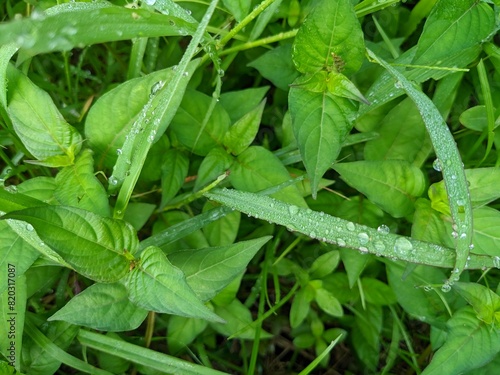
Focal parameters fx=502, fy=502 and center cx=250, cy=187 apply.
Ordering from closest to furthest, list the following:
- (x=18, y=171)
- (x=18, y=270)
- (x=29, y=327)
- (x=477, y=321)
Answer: (x=18, y=270) < (x=477, y=321) < (x=29, y=327) < (x=18, y=171)

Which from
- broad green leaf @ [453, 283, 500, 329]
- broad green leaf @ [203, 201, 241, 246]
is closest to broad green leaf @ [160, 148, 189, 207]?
broad green leaf @ [203, 201, 241, 246]

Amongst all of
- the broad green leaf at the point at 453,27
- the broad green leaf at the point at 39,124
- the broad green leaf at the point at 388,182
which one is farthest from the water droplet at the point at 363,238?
the broad green leaf at the point at 39,124

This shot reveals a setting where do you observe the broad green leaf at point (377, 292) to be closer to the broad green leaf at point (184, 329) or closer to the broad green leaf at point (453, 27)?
the broad green leaf at point (184, 329)

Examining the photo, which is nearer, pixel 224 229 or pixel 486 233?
pixel 486 233

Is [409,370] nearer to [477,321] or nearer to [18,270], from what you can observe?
[477,321]

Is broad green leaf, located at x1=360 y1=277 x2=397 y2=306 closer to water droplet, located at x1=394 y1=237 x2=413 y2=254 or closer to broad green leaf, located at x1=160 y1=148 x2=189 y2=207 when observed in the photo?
water droplet, located at x1=394 y1=237 x2=413 y2=254

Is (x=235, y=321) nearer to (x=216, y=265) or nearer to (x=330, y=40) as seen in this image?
(x=216, y=265)

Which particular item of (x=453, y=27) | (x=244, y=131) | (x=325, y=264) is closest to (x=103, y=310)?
(x=244, y=131)

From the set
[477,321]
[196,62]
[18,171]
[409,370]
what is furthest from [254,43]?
[409,370]
